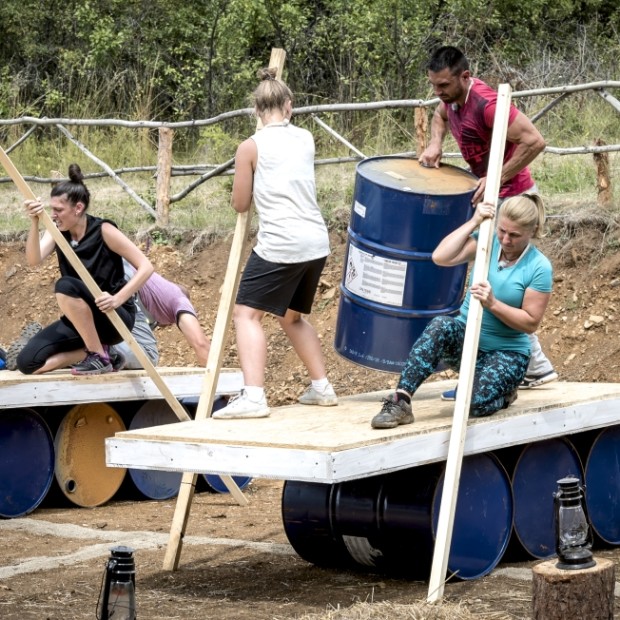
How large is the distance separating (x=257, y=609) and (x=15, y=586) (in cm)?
120

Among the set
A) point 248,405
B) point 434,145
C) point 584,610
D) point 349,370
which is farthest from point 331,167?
point 584,610

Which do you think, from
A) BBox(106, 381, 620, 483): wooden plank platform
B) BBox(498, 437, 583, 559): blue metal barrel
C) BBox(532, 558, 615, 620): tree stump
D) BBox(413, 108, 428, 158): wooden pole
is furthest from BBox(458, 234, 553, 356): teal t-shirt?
BBox(413, 108, 428, 158): wooden pole

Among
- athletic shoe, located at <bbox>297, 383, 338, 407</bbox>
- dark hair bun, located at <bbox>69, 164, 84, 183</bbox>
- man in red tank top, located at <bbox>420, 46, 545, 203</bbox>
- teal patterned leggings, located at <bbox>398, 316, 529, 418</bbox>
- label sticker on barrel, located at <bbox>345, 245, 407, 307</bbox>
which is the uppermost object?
man in red tank top, located at <bbox>420, 46, 545, 203</bbox>

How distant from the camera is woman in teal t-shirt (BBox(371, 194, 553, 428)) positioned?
18.3ft

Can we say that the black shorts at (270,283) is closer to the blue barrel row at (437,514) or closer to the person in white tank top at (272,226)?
the person in white tank top at (272,226)

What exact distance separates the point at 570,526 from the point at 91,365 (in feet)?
13.9

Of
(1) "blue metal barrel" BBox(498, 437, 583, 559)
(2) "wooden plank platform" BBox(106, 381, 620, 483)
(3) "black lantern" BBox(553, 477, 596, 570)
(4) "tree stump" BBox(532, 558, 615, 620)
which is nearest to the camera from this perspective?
(3) "black lantern" BBox(553, 477, 596, 570)

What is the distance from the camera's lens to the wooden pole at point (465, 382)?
4988 millimetres

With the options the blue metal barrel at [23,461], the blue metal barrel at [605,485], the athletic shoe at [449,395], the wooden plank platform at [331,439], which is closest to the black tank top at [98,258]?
the blue metal barrel at [23,461]

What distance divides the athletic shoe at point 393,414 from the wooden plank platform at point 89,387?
2717 millimetres

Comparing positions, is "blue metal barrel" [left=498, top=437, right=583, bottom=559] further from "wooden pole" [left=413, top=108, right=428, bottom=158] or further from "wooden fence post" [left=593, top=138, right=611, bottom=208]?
"wooden pole" [left=413, top=108, right=428, bottom=158]

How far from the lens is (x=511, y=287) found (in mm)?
5660

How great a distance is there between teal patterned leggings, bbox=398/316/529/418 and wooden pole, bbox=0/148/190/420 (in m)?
1.76

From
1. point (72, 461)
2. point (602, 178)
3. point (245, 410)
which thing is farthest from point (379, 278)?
point (602, 178)
